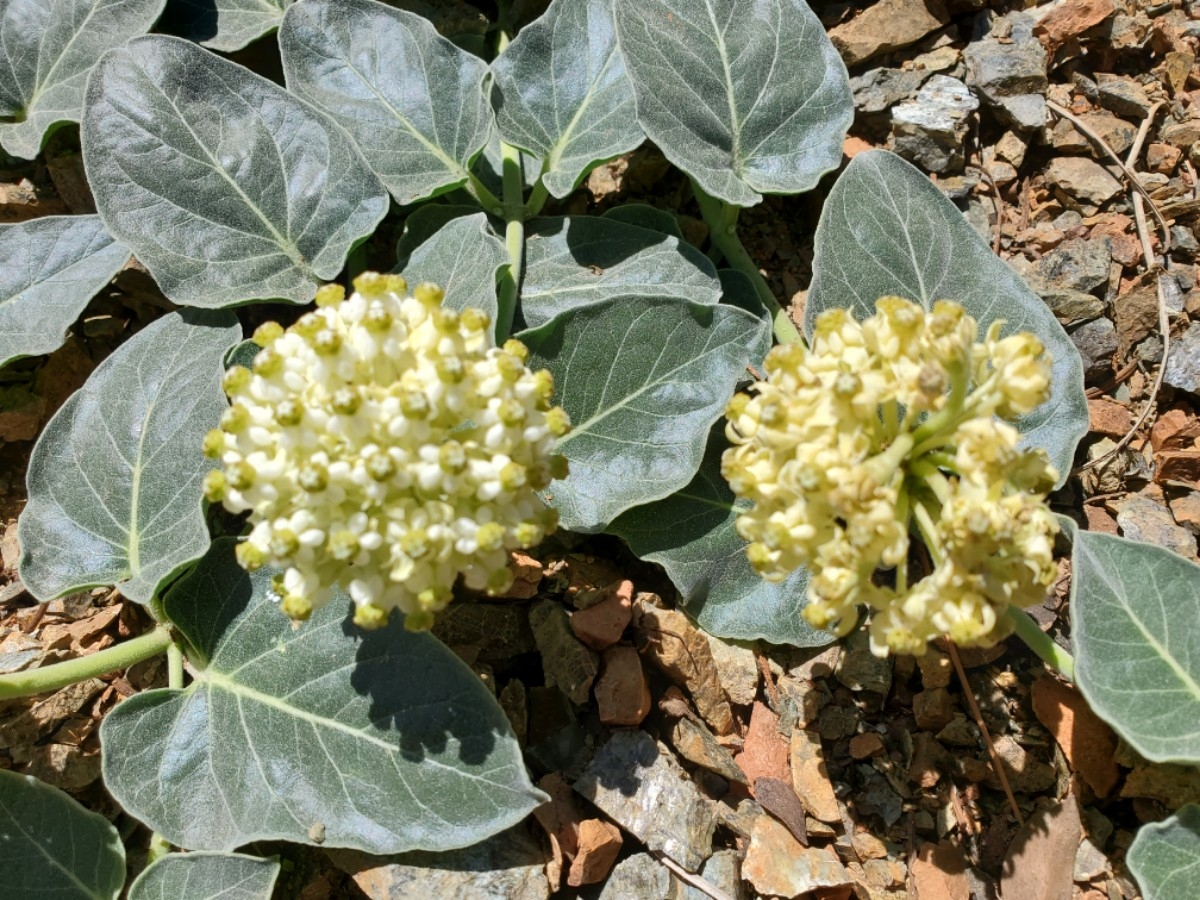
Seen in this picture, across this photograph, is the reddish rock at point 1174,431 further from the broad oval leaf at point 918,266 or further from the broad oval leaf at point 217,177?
the broad oval leaf at point 217,177

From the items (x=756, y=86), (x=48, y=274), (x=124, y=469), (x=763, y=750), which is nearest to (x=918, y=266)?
(x=756, y=86)

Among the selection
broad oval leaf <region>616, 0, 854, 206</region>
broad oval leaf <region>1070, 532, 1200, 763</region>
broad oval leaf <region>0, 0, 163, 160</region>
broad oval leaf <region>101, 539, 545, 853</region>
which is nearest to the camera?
broad oval leaf <region>1070, 532, 1200, 763</region>

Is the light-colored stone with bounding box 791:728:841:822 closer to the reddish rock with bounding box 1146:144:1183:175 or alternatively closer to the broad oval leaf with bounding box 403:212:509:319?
the broad oval leaf with bounding box 403:212:509:319

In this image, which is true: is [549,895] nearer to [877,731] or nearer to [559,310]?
[877,731]

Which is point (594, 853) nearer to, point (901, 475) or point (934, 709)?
point (934, 709)

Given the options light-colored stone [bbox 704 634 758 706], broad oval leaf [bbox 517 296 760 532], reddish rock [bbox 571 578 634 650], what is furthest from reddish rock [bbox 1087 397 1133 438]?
reddish rock [bbox 571 578 634 650]

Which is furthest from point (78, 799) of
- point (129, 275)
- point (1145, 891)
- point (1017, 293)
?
point (1017, 293)
